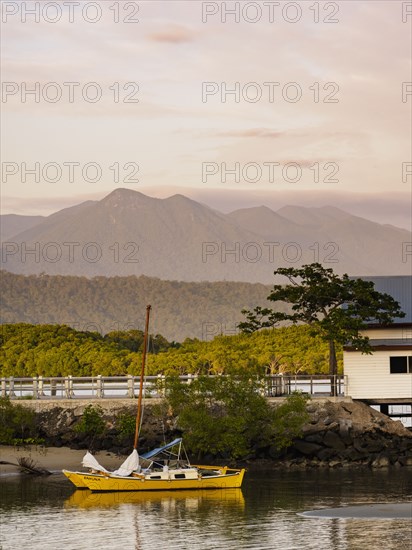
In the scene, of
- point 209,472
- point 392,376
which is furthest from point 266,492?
point 392,376

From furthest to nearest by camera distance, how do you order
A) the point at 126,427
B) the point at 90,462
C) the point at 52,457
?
the point at 126,427
the point at 52,457
the point at 90,462

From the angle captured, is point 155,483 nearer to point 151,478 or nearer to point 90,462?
point 151,478

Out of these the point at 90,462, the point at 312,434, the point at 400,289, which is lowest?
the point at 90,462

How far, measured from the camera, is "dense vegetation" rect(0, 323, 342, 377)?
128 m

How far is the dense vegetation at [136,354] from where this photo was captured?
421 ft

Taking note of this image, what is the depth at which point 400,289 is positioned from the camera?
250 feet

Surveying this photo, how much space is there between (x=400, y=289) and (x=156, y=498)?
1105 inches

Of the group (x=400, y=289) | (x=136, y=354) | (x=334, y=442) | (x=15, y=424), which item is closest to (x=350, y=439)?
(x=334, y=442)

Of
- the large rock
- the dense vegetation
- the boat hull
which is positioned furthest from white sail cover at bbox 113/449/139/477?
the dense vegetation

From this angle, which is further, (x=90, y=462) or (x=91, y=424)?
(x=91, y=424)

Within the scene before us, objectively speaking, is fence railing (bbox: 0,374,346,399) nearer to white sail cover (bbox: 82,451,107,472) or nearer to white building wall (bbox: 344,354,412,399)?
white building wall (bbox: 344,354,412,399)

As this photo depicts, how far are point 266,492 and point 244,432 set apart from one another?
37.6 ft

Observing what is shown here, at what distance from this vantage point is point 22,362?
150m

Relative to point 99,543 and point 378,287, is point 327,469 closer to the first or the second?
point 378,287
